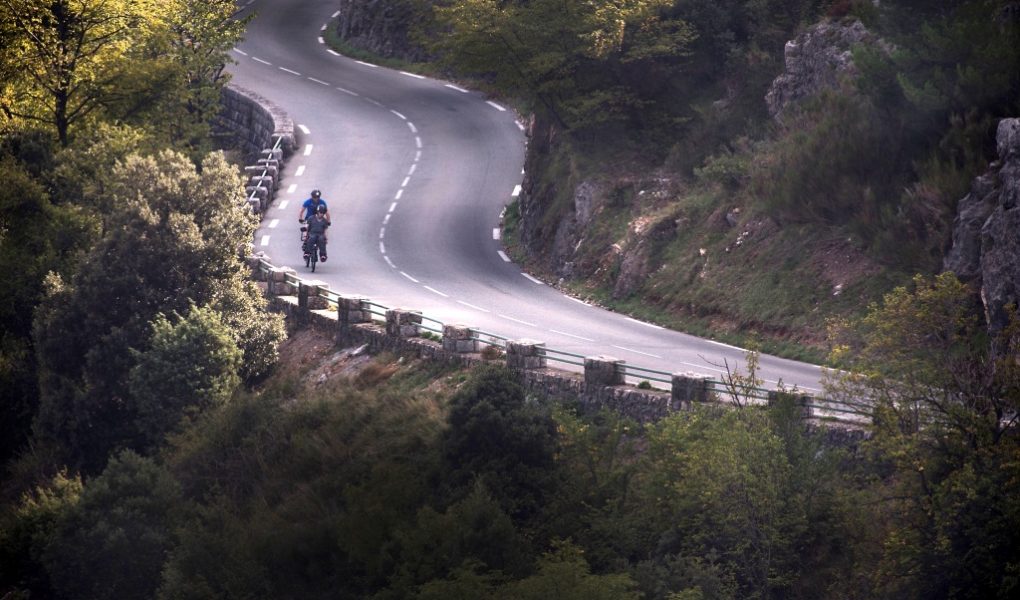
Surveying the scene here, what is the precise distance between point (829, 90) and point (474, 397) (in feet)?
44.6

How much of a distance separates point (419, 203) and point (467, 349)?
16.0 meters

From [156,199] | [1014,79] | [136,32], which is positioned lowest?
[156,199]

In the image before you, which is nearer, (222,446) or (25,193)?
(222,446)

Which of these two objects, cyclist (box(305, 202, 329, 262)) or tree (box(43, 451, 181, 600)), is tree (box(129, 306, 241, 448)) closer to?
tree (box(43, 451, 181, 600))

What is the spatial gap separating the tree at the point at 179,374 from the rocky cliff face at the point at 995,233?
15.7 metres

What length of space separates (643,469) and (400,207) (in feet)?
75.3

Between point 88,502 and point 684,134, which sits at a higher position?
point 684,134

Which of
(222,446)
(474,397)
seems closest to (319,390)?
(222,446)

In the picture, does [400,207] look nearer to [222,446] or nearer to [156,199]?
[156,199]

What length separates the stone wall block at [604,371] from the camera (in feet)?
79.9

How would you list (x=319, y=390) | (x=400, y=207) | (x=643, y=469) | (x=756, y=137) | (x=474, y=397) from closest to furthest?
(x=643, y=469)
(x=474, y=397)
(x=319, y=390)
(x=756, y=137)
(x=400, y=207)

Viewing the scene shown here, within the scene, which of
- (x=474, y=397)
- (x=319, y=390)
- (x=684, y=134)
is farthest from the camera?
(x=684, y=134)

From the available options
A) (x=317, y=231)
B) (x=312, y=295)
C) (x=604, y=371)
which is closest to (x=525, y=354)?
(x=604, y=371)

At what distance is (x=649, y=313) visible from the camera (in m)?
31.3
